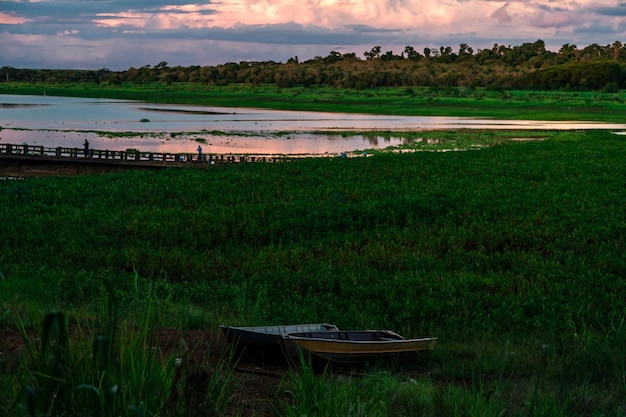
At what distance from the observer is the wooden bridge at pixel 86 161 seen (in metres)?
51.2

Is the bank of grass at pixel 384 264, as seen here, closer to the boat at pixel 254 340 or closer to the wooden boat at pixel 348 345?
the wooden boat at pixel 348 345

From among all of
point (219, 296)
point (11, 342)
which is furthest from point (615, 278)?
point (11, 342)

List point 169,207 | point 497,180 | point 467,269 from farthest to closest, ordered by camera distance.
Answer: point 497,180, point 169,207, point 467,269

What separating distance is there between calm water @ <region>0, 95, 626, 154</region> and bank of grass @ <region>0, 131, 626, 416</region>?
31643 mm

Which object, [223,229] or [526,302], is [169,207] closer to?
[223,229]

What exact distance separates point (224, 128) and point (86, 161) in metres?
40.8

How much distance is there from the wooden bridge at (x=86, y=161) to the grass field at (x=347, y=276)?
32.4 ft

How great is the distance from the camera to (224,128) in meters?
92.8

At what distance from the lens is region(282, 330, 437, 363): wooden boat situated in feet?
38.5

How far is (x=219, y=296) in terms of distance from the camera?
1844 centimetres

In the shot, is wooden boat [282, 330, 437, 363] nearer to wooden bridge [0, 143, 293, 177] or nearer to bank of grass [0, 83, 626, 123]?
wooden bridge [0, 143, 293, 177]

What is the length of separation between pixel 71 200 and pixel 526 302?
2176 centimetres

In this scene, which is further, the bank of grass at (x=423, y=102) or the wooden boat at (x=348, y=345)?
the bank of grass at (x=423, y=102)

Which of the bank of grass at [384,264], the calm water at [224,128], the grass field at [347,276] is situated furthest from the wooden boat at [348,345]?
the calm water at [224,128]
